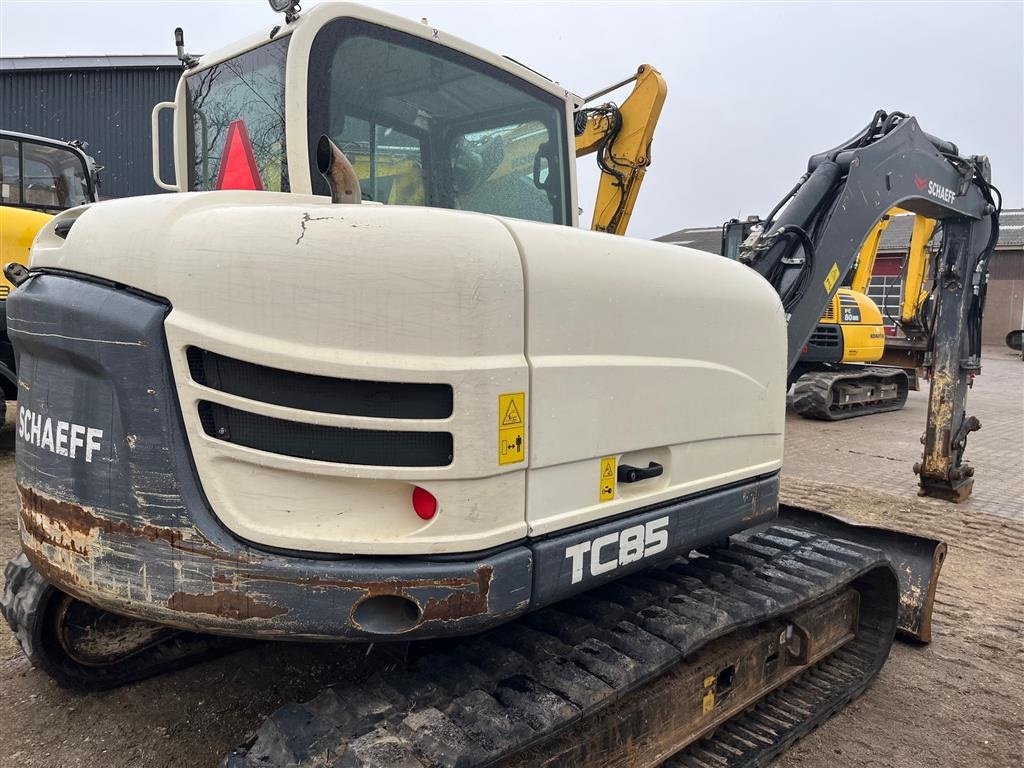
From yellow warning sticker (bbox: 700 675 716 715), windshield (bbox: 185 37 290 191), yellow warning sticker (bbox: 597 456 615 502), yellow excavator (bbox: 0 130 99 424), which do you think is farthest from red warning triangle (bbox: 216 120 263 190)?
yellow excavator (bbox: 0 130 99 424)

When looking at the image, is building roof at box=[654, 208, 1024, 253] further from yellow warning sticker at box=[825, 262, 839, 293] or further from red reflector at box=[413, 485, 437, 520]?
red reflector at box=[413, 485, 437, 520]

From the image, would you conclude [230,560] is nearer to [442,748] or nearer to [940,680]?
[442,748]

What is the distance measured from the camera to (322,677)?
3.11 metres

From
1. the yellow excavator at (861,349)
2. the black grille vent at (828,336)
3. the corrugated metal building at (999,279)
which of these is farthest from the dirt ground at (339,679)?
the corrugated metal building at (999,279)

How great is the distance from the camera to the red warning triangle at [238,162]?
2521 millimetres

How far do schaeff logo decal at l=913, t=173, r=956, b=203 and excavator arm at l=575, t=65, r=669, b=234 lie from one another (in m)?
1.99

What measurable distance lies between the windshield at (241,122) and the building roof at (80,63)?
52.1 feet

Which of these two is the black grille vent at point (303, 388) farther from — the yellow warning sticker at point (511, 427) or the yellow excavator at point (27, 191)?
the yellow excavator at point (27, 191)

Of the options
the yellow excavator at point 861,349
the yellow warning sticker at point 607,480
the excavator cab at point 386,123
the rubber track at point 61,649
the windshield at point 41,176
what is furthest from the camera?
the yellow excavator at point 861,349

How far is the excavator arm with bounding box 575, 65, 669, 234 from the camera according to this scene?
13.3ft

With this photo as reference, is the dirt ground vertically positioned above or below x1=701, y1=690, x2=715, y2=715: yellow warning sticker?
below

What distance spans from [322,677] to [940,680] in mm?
2699

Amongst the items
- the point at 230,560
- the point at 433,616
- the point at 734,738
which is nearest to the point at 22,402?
the point at 230,560

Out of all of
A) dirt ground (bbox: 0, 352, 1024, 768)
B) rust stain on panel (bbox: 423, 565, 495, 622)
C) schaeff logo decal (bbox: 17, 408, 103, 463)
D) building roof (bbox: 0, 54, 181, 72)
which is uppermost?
building roof (bbox: 0, 54, 181, 72)
